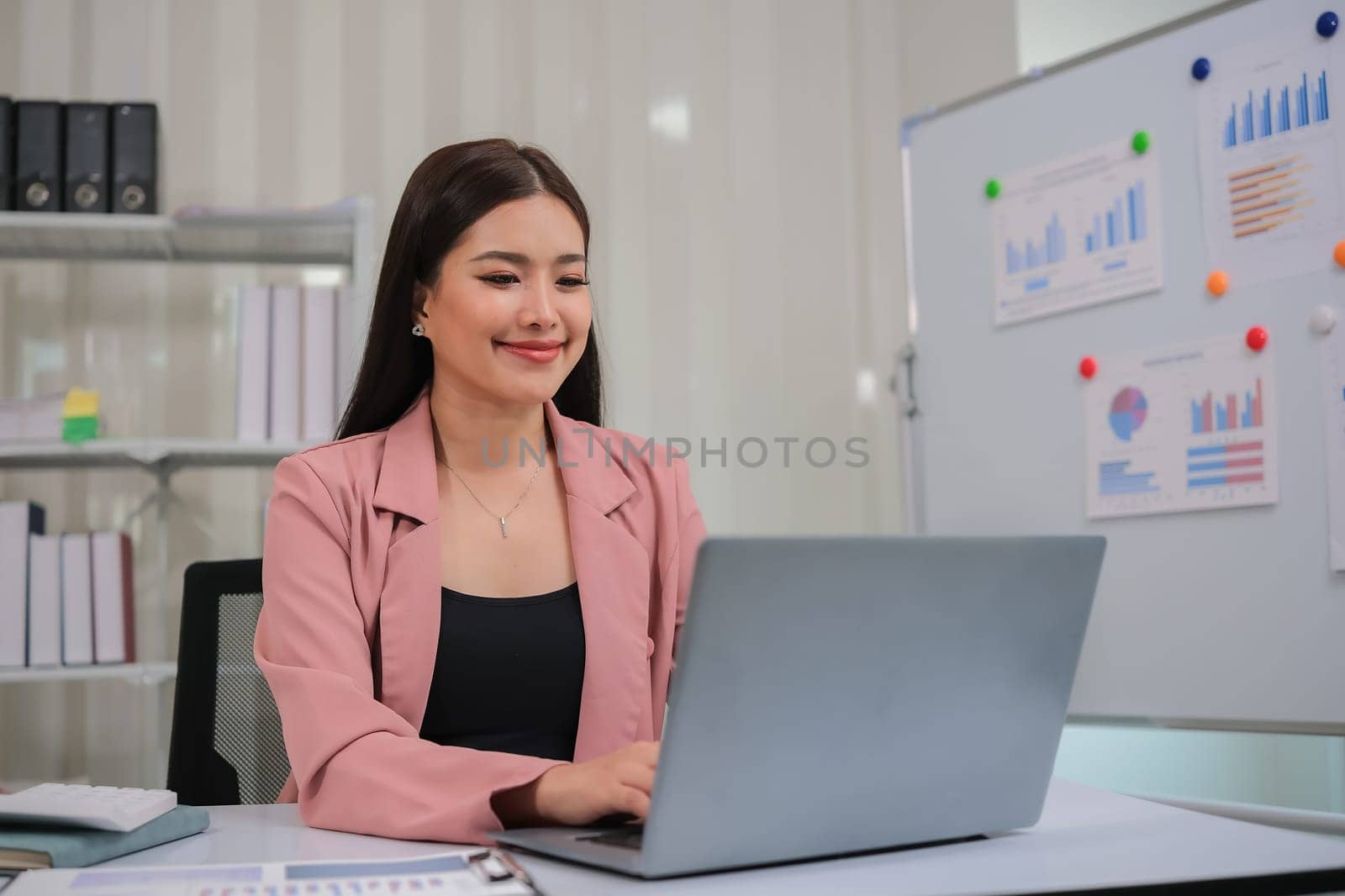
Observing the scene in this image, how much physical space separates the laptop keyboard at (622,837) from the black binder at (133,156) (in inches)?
83.8

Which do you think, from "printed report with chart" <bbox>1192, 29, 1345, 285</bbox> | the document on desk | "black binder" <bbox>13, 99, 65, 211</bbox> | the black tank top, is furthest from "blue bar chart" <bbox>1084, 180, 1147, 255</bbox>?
"black binder" <bbox>13, 99, 65, 211</bbox>

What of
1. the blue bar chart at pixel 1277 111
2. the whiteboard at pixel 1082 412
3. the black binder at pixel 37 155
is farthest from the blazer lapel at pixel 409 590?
the black binder at pixel 37 155

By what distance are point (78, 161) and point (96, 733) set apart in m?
1.23

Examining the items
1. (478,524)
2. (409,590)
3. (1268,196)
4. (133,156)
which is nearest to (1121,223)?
(1268,196)

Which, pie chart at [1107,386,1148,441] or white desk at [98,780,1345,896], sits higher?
pie chart at [1107,386,1148,441]

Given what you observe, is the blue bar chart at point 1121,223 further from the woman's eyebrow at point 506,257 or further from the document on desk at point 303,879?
the document on desk at point 303,879

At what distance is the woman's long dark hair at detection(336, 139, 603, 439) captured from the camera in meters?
1.49

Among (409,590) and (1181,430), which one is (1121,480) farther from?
(409,590)

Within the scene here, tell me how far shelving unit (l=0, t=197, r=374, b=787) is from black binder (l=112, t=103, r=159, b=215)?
5 centimetres

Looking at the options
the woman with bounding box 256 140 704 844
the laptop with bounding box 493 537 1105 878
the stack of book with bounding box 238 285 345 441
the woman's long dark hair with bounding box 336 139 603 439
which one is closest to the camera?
the laptop with bounding box 493 537 1105 878

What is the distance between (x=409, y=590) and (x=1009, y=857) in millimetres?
723

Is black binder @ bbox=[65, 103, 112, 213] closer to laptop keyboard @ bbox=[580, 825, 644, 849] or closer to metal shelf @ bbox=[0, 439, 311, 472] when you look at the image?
metal shelf @ bbox=[0, 439, 311, 472]

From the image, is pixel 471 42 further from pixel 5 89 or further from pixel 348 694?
pixel 348 694

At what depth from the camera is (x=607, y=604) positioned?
55.7 inches
